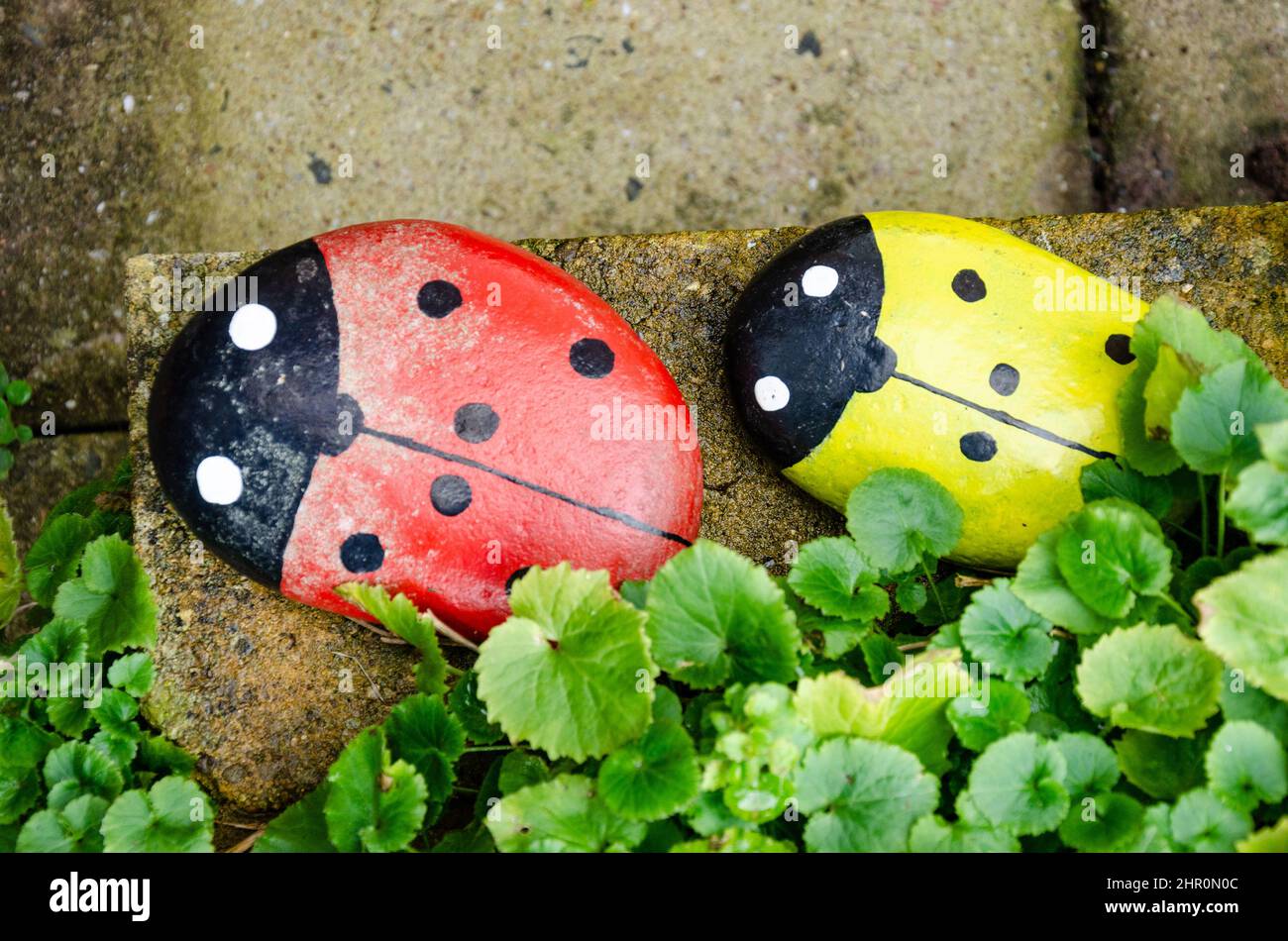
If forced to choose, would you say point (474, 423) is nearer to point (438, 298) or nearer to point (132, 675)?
point (438, 298)

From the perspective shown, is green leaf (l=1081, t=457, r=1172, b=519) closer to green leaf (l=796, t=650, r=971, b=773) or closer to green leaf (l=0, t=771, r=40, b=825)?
green leaf (l=796, t=650, r=971, b=773)

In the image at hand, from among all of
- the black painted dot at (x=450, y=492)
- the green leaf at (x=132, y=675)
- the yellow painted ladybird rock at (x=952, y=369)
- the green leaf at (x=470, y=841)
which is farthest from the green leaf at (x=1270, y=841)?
the green leaf at (x=132, y=675)

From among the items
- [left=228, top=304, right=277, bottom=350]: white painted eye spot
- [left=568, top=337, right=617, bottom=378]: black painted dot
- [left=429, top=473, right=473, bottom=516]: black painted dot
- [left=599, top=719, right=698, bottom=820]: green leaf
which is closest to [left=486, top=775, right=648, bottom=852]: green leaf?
[left=599, top=719, right=698, bottom=820]: green leaf

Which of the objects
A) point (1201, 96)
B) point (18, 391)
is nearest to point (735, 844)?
point (18, 391)

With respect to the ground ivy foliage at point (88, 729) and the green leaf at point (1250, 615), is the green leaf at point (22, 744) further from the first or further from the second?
the green leaf at point (1250, 615)
